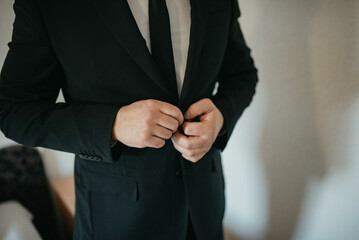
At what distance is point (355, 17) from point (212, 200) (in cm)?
89

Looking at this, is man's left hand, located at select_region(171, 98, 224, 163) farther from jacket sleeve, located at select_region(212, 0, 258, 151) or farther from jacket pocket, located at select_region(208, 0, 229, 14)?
jacket pocket, located at select_region(208, 0, 229, 14)

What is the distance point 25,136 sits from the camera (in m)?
0.60

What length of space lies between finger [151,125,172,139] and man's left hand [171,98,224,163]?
0.04 meters

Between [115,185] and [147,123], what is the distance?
0.26m

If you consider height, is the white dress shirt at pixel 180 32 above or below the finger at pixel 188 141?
above

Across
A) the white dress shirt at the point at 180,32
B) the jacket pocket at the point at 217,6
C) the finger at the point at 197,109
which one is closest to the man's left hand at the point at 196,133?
the finger at the point at 197,109

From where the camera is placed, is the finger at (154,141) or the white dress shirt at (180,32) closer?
the finger at (154,141)

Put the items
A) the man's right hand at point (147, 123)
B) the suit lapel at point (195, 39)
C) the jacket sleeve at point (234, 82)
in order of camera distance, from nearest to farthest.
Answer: the man's right hand at point (147, 123) < the suit lapel at point (195, 39) < the jacket sleeve at point (234, 82)

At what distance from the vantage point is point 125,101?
65 cm

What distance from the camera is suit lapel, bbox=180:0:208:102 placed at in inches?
26.2

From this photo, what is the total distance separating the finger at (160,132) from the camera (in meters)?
0.56

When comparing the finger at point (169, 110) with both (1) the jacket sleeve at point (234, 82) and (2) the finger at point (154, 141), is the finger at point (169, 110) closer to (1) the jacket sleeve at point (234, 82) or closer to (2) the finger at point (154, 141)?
(2) the finger at point (154, 141)

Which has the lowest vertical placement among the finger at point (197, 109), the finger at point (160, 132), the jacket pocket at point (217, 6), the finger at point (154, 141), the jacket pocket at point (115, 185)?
the jacket pocket at point (115, 185)

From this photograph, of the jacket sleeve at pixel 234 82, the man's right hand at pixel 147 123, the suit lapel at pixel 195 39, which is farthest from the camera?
the jacket sleeve at pixel 234 82
